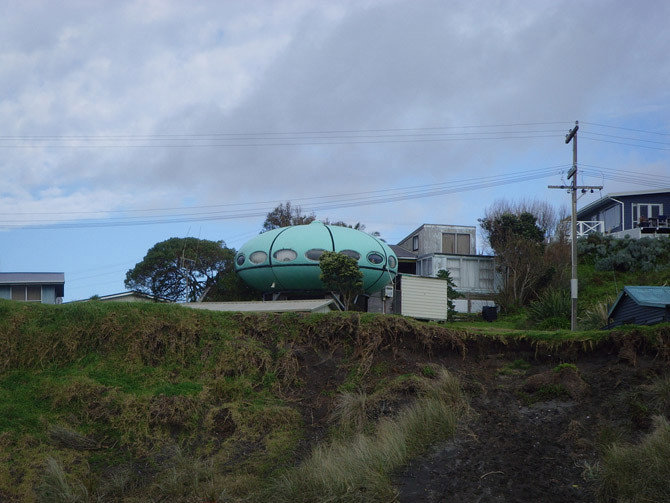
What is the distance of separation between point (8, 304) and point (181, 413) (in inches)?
245

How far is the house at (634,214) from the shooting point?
43.0 metres

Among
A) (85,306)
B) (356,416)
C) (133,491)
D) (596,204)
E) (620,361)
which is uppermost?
(596,204)

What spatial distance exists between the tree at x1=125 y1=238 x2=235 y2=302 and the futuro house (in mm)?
4443

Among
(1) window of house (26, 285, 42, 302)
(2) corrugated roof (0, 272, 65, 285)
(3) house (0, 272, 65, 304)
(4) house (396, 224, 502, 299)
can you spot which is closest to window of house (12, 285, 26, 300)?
(3) house (0, 272, 65, 304)

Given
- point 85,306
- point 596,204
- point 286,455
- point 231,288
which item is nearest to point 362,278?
point 231,288

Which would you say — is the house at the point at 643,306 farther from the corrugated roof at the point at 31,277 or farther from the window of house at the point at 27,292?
the window of house at the point at 27,292

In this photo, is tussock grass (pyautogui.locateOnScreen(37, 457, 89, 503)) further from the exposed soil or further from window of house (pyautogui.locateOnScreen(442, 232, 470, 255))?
window of house (pyautogui.locateOnScreen(442, 232, 470, 255))

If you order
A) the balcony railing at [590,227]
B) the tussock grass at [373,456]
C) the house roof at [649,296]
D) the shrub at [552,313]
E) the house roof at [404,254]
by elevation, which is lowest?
the tussock grass at [373,456]

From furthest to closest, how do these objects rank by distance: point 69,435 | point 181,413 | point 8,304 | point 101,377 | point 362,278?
point 362,278 → point 8,304 → point 101,377 → point 181,413 → point 69,435

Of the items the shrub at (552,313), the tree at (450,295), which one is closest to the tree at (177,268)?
the tree at (450,295)

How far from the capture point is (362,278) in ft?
110

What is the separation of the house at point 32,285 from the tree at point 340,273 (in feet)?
48.3

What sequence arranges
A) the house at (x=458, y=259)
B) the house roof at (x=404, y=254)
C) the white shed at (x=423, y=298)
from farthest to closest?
the house roof at (x=404, y=254), the house at (x=458, y=259), the white shed at (x=423, y=298)

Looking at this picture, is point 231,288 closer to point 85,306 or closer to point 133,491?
point 85,306
